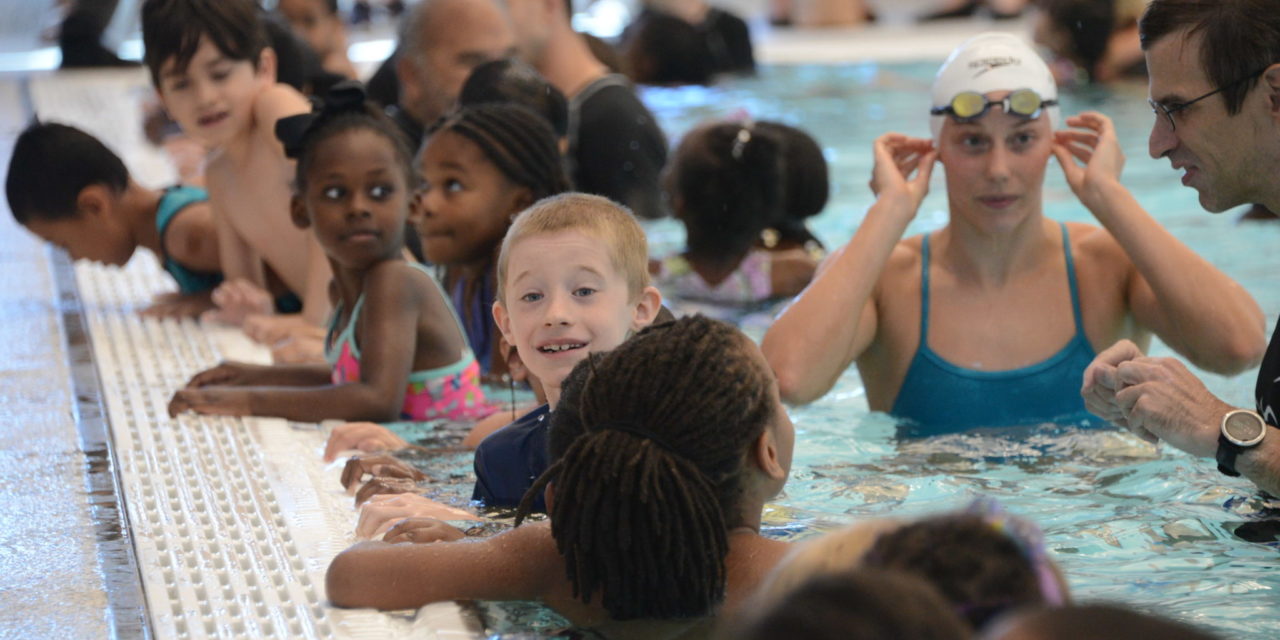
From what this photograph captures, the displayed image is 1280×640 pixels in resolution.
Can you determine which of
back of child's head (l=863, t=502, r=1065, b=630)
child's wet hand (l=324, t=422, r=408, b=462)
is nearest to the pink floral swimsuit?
child's wet hand (l=324, t=422, r=408, b=462)

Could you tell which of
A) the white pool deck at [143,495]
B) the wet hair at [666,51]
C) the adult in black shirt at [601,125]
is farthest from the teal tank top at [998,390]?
the wet hair at [666,51]

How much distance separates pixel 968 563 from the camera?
1558 millimetres

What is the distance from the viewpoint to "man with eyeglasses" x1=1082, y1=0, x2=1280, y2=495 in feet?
9.11

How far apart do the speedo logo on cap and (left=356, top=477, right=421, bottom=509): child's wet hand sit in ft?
5.66

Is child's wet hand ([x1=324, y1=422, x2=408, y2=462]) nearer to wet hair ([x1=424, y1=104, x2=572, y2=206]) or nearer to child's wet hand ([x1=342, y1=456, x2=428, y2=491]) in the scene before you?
child's wet hand ([x1=342, y1=456, x2=428, y2=491])

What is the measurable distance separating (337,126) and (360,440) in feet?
3.05

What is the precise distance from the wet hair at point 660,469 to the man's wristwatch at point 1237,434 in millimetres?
1018

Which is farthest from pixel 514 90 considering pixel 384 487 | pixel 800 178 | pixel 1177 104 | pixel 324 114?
pixel 1177 104

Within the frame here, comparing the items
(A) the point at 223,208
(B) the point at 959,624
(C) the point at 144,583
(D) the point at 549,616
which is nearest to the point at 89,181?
(A) the point at 223,208

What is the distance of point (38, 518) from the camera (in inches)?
125

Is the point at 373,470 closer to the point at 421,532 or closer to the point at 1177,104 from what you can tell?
the point at 421,532

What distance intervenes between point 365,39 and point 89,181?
9336 millimetres

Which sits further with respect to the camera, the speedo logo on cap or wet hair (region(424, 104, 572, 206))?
wet hair (region(424, 104, 572, 206))

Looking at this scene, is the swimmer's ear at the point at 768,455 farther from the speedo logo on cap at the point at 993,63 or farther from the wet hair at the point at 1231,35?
the speedo logo on cap at the point at 993,63
